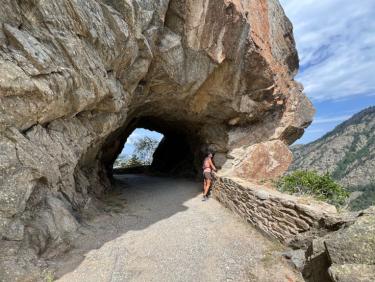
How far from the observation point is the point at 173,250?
7438mm

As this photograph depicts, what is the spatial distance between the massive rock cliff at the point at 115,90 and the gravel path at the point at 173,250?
0.88m

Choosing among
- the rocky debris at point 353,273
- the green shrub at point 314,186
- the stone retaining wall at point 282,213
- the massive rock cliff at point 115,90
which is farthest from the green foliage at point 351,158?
the rocky debris at point 353,273

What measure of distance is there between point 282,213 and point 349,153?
9107cm

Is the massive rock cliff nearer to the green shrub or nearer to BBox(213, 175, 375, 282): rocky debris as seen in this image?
the green shrub

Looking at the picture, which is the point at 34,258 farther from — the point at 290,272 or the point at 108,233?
the point at 290,272

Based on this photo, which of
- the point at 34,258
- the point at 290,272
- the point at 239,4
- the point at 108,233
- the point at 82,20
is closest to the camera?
the point at 34,258

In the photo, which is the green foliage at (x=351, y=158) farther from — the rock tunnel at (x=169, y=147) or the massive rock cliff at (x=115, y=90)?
the massive rock cliff at (x=115, y=90)

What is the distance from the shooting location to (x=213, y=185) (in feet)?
43.9

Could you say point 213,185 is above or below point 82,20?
below

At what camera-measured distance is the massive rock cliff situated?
6445 mm

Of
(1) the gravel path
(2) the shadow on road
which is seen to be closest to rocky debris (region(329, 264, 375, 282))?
(1) the gravel path

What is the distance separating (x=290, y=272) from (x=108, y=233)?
16.2 ft

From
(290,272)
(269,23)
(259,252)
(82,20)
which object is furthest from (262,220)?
(269,23)

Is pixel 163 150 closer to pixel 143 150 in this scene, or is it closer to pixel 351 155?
pixel 143 150
